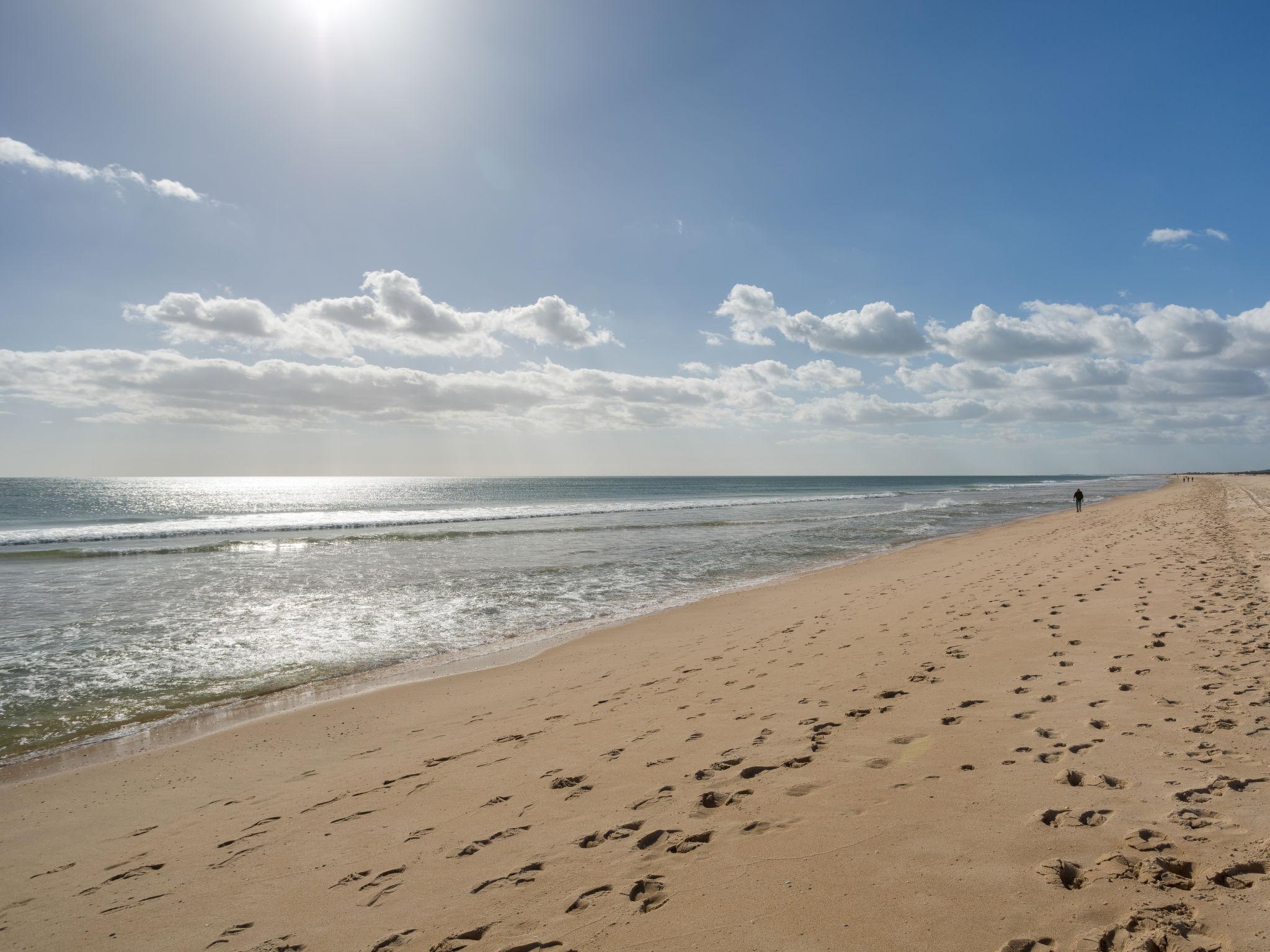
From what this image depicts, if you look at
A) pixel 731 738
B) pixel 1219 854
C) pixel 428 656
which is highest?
pixel 1219 854

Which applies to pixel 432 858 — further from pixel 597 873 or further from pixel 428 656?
pixel 428 656

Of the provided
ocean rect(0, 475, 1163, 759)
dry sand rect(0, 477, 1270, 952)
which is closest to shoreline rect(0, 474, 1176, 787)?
ocean rect(0, 475, 1163, 759)

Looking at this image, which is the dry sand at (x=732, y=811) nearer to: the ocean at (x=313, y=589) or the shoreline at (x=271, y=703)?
the shoreline at (x=271, y=703)

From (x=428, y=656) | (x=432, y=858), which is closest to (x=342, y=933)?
(x=432, y=858)

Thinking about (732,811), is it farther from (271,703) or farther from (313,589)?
(313,589)

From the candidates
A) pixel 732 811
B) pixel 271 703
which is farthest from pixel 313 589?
pixel 732 811

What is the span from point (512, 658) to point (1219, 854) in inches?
379

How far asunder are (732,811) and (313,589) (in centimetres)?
1810

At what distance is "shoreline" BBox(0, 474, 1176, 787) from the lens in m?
7.64

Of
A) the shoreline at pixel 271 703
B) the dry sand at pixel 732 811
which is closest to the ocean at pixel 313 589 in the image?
the shoreline at pixel 271 703

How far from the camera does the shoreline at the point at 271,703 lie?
301 inches

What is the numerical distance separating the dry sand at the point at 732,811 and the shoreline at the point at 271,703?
0.42 metres

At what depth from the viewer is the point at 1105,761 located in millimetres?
4605

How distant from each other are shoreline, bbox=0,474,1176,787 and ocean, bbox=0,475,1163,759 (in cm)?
18
